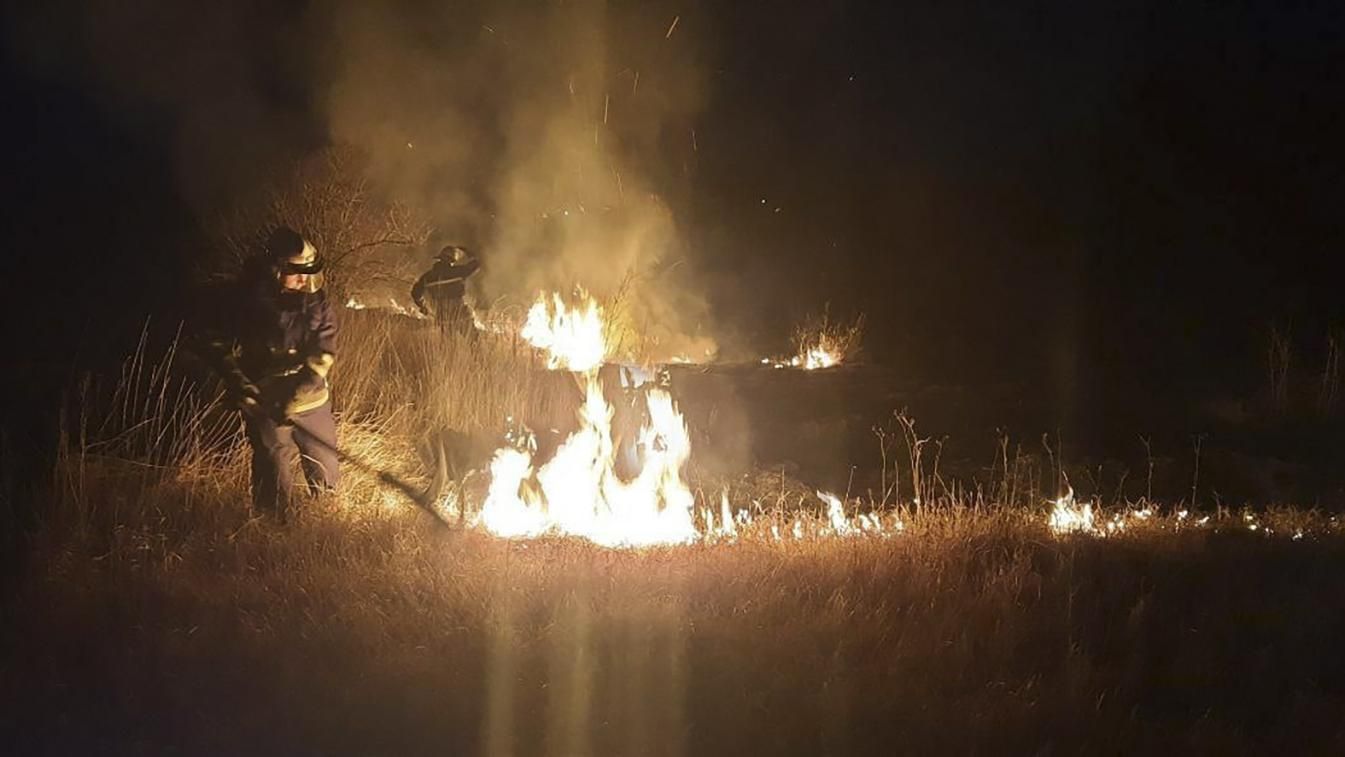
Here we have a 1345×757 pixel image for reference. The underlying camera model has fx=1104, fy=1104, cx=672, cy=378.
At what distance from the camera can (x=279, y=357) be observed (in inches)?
269

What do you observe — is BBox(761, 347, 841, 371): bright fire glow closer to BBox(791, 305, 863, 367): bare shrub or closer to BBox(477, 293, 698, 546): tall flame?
BBox(791, 305, 863, 367): bare shrub

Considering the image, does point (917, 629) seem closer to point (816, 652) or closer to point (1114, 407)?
point (816, 652)

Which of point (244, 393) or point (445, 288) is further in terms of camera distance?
point (445, 288)

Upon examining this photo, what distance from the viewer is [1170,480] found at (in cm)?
970

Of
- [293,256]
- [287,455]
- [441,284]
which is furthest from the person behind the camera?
[441,284]

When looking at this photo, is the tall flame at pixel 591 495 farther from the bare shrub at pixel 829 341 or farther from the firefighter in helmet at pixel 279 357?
the bare shrub at pixel 829 341

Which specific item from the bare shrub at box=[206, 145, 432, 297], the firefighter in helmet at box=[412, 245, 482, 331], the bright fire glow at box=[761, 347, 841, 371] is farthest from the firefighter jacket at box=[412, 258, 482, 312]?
the bright fire glow at box=[761, 347, 841, 371]

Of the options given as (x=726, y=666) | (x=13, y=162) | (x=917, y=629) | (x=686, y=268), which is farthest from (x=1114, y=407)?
(x=13, y=162)

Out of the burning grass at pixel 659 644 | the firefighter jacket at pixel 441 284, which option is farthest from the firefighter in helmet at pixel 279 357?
the firefighter jacket at pixel 441 284

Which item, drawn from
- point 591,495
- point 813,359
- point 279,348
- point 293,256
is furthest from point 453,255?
point 591,495

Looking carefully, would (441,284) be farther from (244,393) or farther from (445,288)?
(244,393)

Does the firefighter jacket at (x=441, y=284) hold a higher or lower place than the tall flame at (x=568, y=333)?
higher

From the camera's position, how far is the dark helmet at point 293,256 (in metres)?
6.61

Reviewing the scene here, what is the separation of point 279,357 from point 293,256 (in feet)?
2.17
